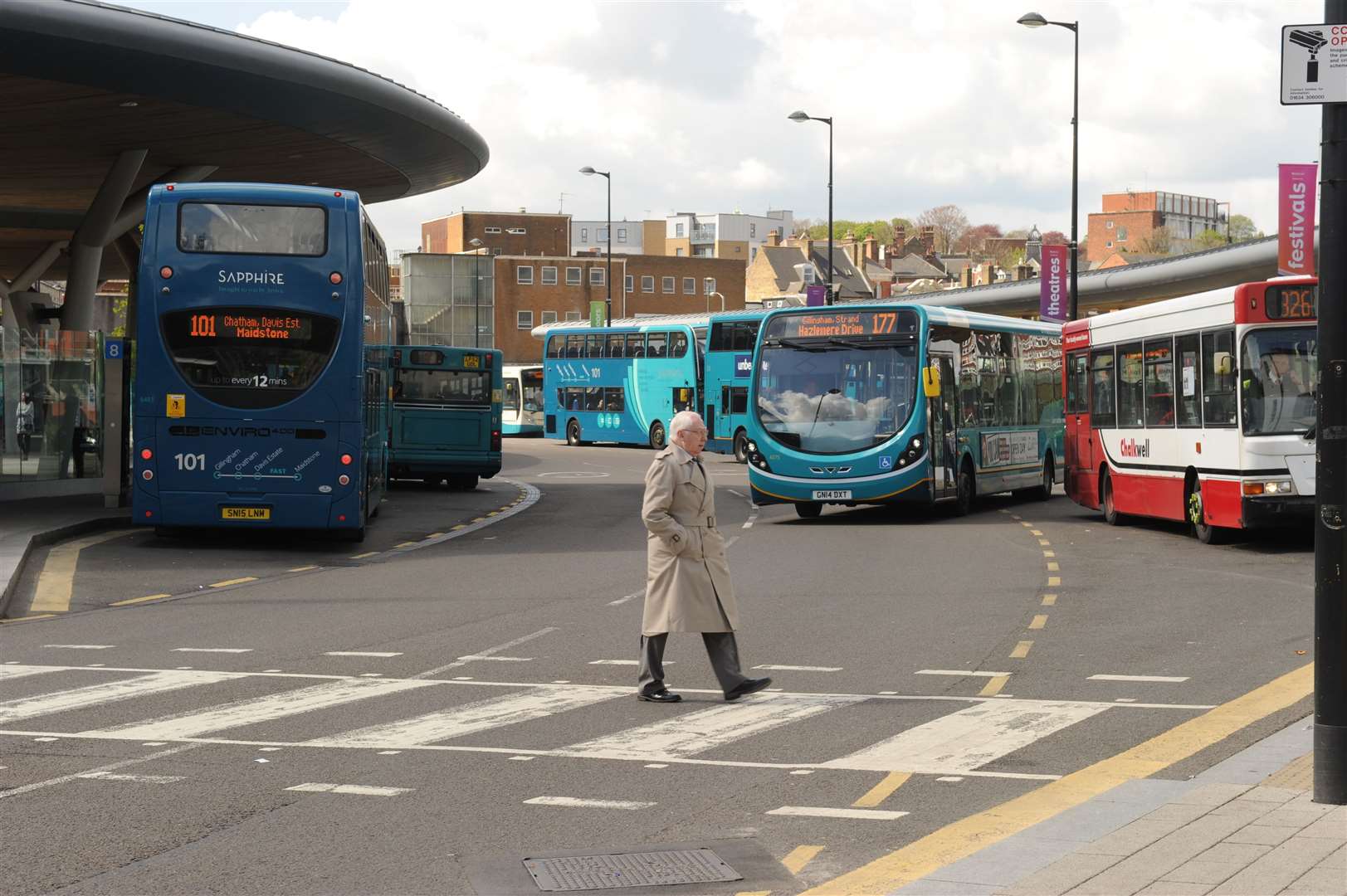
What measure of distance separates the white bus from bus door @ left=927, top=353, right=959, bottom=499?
45.7 metres

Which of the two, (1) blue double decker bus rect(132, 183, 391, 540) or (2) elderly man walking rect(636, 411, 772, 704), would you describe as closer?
(2) elderly man walking rect(636, 411, 772, 704)

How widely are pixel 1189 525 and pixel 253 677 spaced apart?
1433cm

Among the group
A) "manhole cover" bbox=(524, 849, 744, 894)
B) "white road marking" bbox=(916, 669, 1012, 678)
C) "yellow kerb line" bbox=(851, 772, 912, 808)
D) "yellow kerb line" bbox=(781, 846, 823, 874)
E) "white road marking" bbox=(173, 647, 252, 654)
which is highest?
"manhole cover" bbox=(524, 849, 744, 894)

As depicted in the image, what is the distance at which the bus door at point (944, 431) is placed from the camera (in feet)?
82.6

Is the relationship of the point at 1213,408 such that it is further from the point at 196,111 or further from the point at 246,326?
the point at 196,111

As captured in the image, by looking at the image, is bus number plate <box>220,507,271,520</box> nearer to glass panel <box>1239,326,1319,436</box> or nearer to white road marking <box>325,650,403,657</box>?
white road marking <box>325,650,403,657</box>

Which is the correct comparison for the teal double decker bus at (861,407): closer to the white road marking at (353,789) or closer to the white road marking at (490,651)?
the white road marking at (490,651)

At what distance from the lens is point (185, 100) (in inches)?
1058

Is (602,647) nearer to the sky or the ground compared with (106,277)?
nearer to the ground

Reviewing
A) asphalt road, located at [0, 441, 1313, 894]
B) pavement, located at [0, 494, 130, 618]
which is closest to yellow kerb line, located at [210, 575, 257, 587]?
asphalt road, located at [0, 441, 1313, 894]

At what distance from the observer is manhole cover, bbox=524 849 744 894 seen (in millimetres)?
6102

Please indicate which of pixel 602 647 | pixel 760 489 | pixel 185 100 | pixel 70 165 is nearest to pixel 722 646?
pixel 602 647

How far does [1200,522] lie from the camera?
2058 cm

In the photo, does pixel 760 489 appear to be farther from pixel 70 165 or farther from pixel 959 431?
pixel 70 165
